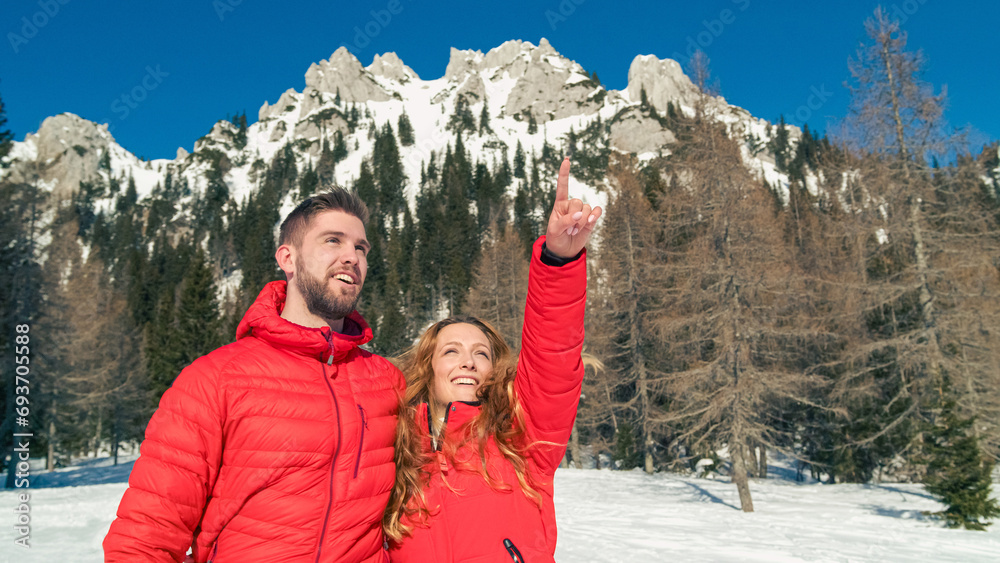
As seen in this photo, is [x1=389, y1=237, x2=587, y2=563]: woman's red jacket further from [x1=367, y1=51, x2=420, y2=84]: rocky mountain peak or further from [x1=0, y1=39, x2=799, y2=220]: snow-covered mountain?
[x1=367, y1=51, x2=420, y2=84]: rocky mountain peak

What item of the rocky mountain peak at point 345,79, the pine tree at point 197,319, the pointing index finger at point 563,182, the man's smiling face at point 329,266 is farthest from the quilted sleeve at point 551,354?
the rocky mountain peak at point 345,79

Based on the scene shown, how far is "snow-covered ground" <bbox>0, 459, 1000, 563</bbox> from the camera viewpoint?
7.55 metres

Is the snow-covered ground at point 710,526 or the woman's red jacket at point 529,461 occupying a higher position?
the woman's red jacket at point 529,461

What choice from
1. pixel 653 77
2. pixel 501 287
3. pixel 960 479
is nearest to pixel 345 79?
pixel 653 77

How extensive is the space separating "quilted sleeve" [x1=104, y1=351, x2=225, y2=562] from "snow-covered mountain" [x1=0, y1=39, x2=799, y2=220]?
295 ft

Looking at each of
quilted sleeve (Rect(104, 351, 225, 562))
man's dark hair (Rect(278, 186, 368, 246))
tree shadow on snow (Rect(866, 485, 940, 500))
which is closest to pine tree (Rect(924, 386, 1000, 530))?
tree shadow on snow (Rect(866, 485, 940, 500))

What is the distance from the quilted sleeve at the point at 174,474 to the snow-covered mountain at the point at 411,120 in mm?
89767

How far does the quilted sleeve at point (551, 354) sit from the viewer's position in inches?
82.4

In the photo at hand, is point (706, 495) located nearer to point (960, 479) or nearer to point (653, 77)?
point (960, 479)

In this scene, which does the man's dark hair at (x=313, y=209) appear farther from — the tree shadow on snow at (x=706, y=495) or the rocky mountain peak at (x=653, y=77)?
the rocky mountain peak at (x=653, y=77)

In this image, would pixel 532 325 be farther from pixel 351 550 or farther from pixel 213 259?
pixel 213 259

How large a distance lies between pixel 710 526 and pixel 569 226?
1044 centimetres

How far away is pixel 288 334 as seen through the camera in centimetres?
200

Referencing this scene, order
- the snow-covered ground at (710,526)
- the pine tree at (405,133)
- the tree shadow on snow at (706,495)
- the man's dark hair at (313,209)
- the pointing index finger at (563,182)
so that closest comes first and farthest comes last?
the pointing index finger at (563,182) < the man's dark hair at (313,209) < the snow-covered ground at (710,526) < the tree shadow on snow at (706,495) < the pine tree at (405,133)
